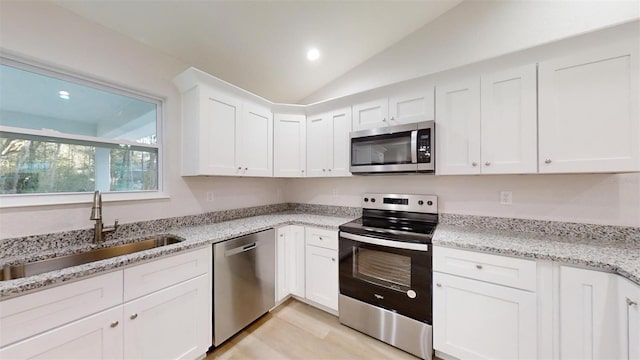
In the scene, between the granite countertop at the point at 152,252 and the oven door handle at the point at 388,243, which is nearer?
the granite countertop at the point at 152,252

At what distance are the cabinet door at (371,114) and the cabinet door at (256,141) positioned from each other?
3.31ft

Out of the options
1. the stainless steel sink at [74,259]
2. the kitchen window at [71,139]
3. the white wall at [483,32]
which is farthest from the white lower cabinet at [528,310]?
the kitchen window at [71,139]

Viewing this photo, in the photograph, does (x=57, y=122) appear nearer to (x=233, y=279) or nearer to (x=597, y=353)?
(x=233, y=279)

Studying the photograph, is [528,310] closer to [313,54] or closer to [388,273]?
[388,273]

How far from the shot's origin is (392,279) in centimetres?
186

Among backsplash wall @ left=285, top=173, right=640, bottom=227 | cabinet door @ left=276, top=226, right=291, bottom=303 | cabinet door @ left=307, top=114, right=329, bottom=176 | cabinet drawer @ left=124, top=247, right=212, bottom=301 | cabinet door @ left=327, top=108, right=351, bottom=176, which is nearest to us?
cabinet drawer @ left=124, top=247, right=212, bottom=301

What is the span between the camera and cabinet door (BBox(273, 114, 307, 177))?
9.00 ft

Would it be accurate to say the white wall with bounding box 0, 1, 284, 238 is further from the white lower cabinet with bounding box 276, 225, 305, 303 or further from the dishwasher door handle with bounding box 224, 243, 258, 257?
the white lower cabinet with bounding box 276, 225, 305, 303

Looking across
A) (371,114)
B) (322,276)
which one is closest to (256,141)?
(371,114)

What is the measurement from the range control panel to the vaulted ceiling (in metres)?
1.62

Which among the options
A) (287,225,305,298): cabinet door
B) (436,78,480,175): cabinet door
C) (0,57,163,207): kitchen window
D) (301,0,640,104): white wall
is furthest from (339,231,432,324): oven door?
(0,57,163,207): kitchen window

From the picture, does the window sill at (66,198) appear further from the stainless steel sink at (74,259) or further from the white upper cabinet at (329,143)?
the white upper cabinet at (329,143)

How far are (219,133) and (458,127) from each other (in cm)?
211

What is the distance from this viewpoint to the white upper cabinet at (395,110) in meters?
2.03
